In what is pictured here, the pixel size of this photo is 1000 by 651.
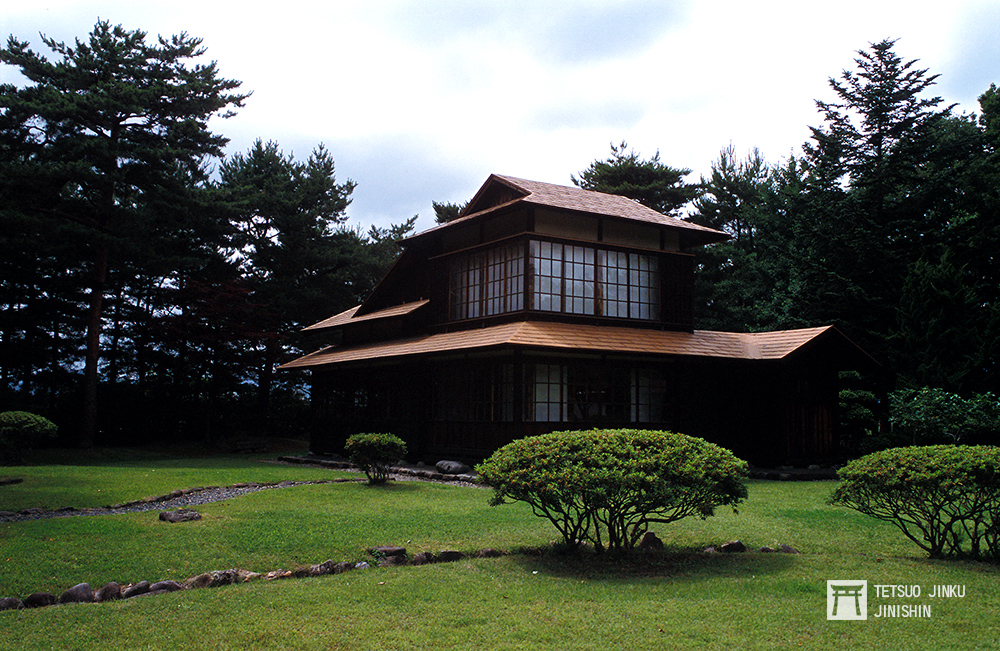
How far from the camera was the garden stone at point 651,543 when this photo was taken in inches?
332

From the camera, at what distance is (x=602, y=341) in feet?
57.2

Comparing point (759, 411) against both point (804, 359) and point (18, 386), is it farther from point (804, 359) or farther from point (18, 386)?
point (18, 386)

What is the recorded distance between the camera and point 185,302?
2961 centimetres

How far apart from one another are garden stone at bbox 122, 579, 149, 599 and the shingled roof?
10.1 meters

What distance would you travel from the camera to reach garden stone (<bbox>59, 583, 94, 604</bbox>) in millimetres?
6270

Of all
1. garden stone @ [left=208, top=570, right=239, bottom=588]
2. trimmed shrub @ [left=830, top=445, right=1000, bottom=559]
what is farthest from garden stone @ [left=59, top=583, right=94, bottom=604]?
trimmed shrub @ [left=830, top=445, right=1000, bottom=559]

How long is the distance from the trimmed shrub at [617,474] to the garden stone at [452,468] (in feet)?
28.6

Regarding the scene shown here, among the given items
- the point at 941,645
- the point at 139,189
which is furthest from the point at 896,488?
the point at 139,189

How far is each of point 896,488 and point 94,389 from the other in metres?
25.1

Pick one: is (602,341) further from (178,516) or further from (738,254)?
(738,254)

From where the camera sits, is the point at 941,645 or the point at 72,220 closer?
the point at 941,645

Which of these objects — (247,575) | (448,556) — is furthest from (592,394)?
(247,575)

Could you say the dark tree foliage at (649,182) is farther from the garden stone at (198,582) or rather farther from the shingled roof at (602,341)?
the garden stone at (198,582)

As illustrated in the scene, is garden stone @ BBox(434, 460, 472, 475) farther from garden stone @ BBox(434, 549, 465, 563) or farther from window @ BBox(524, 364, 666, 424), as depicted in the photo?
garden stone @ BBox(434, 549, 465, 563)
